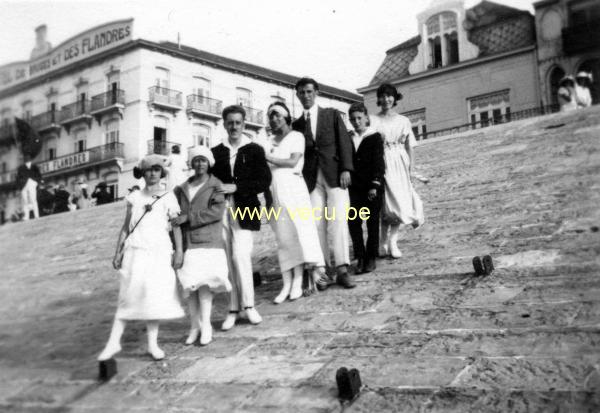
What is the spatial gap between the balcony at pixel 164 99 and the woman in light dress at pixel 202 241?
87.8 ft

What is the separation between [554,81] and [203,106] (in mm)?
18060

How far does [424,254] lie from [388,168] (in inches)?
39.2

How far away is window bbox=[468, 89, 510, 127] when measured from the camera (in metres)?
24.2

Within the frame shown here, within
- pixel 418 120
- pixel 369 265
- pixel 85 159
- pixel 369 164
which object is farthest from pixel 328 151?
pixel 85 159

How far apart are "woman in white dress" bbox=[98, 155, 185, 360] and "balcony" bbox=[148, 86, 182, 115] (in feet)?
88.1

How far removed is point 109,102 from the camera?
30.9 meters

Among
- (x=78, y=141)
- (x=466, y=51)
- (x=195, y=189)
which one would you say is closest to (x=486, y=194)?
(x=195, y=189)

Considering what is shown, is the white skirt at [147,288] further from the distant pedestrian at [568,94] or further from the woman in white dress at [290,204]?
the distant pedestrian at [568,94]

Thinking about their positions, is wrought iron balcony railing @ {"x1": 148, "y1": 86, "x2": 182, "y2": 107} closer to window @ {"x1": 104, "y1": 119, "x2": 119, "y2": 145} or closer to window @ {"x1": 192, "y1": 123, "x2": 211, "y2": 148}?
window @ {"x1": 192, "y1": 123, "x2": 211, "y2": 148}

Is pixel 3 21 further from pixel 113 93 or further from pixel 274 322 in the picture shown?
pixel 113 93

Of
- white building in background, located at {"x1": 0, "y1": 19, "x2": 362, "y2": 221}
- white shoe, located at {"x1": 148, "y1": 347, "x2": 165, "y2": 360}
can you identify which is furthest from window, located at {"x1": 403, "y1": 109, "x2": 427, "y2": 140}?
white shoe, located at {"x1": 148, "y1": 347, "x2": 165, "y2": 360}

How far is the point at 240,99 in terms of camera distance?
32438 mm

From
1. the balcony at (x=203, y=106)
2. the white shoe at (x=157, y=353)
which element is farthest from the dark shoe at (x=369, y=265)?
the balcony at (x=203, y=106)

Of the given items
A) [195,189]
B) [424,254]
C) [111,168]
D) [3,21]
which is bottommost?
[424,254]
